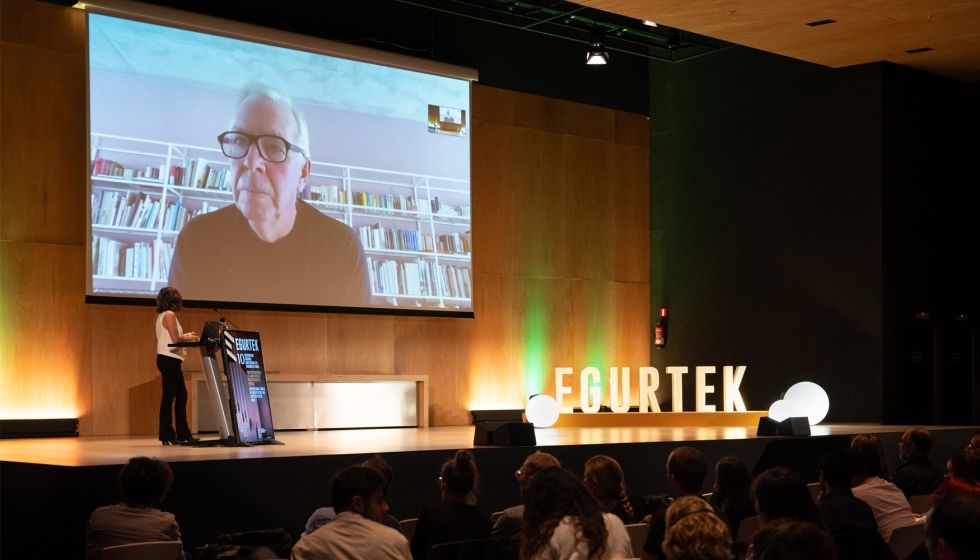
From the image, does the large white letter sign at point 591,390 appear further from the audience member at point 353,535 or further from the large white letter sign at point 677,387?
the audience member at point 353,535

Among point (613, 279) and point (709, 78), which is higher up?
point (709, 78)

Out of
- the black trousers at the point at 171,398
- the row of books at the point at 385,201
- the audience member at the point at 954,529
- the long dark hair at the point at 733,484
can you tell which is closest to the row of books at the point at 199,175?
the row of books at the point at 385,201

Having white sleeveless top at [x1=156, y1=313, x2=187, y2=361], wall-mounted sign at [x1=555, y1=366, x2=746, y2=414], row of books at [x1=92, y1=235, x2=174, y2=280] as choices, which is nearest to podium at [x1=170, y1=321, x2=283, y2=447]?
white sleeveless top at [x1=156, y1=313, x2=187, y2=361]

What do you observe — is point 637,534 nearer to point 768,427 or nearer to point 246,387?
point 246,387

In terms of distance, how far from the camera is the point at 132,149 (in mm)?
9422

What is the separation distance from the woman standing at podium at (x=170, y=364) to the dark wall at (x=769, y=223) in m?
7.27

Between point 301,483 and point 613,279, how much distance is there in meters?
8.11

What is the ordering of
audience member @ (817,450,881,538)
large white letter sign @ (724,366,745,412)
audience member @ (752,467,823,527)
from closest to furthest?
audience member @ (752,467,823,527) → audience member @ (817,450,881,538) → large white letter sign @ (724,366,745,412)

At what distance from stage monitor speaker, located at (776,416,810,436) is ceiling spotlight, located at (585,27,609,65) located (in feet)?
14.5

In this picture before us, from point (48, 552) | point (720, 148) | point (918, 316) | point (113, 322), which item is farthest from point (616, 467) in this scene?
point (720, 148)

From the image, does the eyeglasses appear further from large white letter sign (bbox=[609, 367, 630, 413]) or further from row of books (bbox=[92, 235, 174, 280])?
large white letter sign (bbox=[609, 367, 630, 413])

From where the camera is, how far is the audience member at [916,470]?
606 centimetres

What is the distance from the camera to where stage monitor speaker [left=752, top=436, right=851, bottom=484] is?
26.4 feet

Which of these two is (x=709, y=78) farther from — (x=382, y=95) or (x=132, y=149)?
(x=132, y=149)
